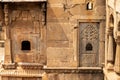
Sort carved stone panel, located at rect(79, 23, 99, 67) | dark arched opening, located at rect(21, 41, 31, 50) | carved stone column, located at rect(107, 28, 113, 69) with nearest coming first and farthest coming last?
carved stone column, located at rect(107, 28, 113, 69) < carved stone panel, located at rect(79, 23, 99, 67) < dark arched opening, located at rect(21, 41, 31, 50)

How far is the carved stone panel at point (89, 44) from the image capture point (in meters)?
11.8

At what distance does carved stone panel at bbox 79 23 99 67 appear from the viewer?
38.9 feet

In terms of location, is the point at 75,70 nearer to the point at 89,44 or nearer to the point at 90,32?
the point at 89,44

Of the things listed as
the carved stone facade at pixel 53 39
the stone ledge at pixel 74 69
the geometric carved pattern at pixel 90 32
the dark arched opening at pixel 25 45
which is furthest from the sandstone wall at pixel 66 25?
the dark arched opening at pixel 25 45

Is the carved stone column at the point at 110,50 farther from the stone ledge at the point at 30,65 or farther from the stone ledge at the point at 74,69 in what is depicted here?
the stone ledge at the point at 30,65

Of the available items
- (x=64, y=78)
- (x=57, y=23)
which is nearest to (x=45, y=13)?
(x=57, y=23)

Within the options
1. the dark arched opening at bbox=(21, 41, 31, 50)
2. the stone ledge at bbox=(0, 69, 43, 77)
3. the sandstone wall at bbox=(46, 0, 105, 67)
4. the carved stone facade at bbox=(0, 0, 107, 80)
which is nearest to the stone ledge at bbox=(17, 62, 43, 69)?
the carved stone facade at bbox=(0, 0, 107, 80)

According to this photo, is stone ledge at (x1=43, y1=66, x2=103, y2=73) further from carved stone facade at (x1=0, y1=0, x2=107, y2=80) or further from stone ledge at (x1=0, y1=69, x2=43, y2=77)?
stone ledge at (x1=0, y1=69, x2=43, y2=77)

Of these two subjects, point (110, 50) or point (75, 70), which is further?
point (75, 70)

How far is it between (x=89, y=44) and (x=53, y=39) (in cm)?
124

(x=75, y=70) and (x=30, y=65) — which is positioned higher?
(x=30, y=65)

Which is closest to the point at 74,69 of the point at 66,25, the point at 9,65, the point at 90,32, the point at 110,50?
the point at 90,32

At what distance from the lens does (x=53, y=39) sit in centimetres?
1194

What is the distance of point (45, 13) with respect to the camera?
11914mm
